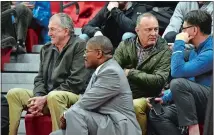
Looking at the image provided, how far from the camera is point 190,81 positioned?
380 centimetres

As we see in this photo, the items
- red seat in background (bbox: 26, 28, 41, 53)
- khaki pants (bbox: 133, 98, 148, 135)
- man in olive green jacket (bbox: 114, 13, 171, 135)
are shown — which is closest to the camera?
khaki pants (bbox: 133, 98, 148, 135)

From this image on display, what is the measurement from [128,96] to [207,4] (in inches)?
60.1

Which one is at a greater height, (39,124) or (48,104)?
(48,104)

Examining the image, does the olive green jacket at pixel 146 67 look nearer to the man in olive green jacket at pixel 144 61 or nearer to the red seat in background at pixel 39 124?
the man in olive green jacket at pixel 144 61

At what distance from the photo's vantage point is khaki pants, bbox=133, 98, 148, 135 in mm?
3961

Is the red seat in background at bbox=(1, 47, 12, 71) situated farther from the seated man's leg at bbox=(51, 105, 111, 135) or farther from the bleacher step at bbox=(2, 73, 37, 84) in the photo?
the seated man's leg at bbox=(51, 105, 111, 135)

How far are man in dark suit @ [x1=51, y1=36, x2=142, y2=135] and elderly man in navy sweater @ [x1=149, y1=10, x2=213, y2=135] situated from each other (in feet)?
0.98

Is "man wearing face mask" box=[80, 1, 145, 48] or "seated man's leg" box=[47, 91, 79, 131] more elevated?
"man wearing face mask" box=[80, 1, 145, 48]

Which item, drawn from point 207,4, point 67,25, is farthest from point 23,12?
point 207,4

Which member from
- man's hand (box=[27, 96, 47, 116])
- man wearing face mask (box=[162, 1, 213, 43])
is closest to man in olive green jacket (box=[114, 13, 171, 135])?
man wearing face mask (box=[162, 1, 213, 43])

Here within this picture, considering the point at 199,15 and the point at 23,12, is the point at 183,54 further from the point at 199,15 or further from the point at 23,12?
the point at 23,12

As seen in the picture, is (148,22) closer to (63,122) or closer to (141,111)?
(141,111)

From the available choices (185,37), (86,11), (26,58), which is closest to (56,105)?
(185,37)

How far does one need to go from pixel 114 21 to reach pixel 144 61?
110cm
